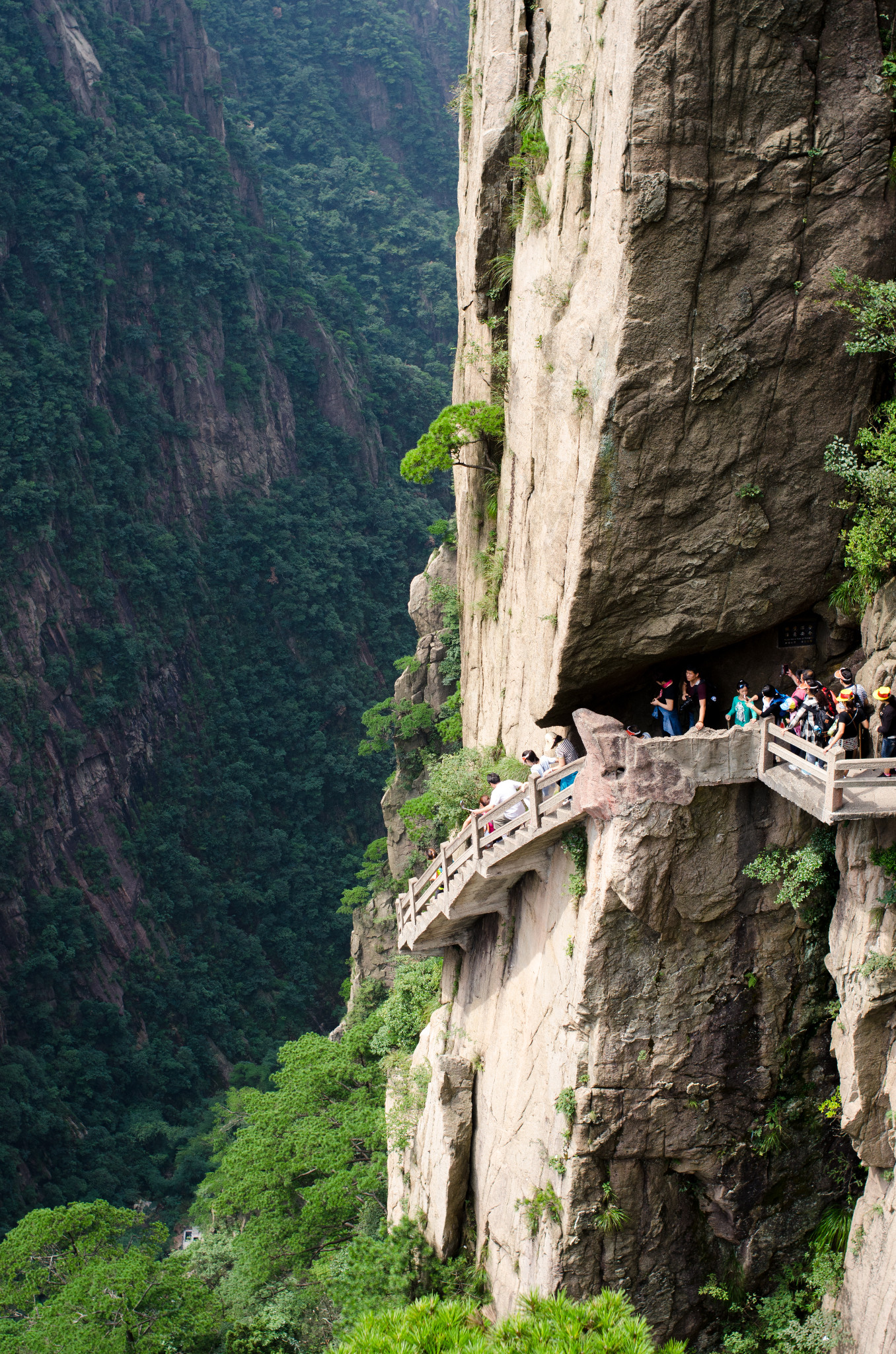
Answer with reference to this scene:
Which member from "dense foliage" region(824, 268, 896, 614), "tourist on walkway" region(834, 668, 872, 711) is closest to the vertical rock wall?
"tourist on walkway" region(834, 668, 872, 711)

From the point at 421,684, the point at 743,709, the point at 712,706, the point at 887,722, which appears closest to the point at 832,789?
the point at 887,722

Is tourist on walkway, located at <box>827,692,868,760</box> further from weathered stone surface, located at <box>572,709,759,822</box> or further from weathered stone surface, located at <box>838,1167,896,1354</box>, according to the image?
weathered stone surface, located at <box>838,1167,896,1354</box>

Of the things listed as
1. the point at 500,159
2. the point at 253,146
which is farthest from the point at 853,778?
the point at 253,146

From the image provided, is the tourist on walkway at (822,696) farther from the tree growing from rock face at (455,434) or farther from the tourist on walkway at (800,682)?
the tree growing from rock face at (455,434)

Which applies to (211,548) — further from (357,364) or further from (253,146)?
(253,146)

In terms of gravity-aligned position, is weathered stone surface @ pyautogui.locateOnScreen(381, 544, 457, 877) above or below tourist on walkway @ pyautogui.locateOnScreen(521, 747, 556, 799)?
above

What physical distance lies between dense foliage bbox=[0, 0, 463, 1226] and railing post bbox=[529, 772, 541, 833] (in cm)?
3787

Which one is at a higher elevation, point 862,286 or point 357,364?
point 357,364

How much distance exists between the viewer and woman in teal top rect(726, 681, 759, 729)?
49.5ft

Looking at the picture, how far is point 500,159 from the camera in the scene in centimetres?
1966

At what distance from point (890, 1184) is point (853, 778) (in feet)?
17.4

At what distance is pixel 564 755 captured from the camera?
Answer: 16547 mm

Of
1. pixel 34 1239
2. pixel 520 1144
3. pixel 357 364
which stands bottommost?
pixel 34 1239

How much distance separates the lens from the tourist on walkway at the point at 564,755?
53.2 feet
